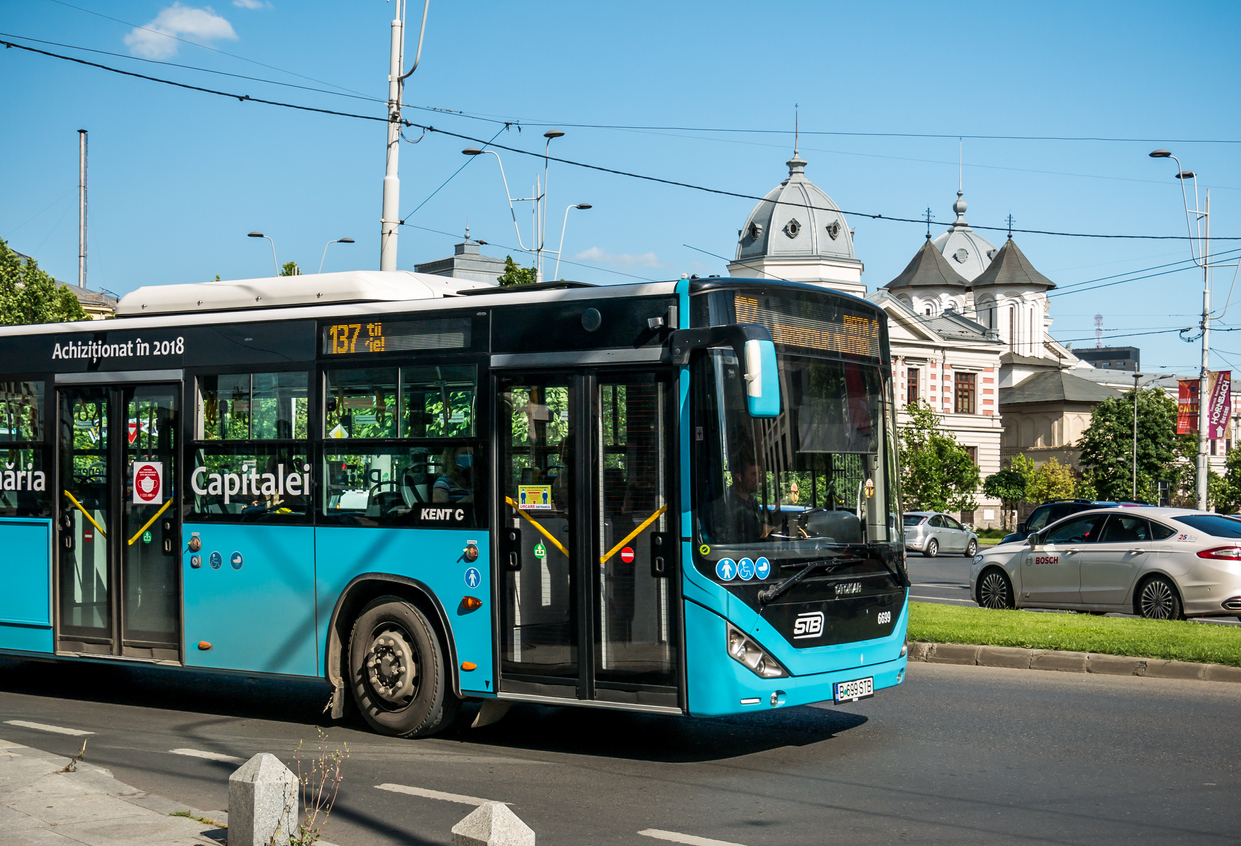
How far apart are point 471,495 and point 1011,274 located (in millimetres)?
105092

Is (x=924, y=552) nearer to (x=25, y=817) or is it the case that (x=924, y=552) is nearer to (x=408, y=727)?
(x=408, y=727)

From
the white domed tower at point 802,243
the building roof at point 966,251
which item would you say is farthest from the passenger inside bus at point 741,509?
the building roof at point 966,251

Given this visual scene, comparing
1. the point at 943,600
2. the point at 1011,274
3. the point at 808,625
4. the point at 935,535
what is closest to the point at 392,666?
the point at 808,625

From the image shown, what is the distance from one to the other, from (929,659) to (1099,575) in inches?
193

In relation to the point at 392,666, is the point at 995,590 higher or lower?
lower

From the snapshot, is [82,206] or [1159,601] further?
[82,206]

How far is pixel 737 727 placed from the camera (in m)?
9.81

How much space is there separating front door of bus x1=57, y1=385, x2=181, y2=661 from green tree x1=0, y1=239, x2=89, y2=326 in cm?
2824

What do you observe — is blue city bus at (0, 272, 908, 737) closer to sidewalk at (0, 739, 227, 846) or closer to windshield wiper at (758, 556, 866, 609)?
windshield wiper at (758, 556, 866, 609)

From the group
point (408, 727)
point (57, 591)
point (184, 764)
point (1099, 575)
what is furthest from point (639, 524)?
point (1099, 575)

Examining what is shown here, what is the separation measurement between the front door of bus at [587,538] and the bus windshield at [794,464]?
32cm

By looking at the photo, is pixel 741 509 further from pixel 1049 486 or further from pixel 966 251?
pixel 966 251

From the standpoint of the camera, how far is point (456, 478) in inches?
360

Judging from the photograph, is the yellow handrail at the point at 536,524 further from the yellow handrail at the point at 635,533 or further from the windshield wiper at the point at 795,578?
the windshield wiper at the point at 795,578
